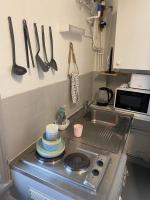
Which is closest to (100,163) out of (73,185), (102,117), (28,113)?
(73,185)

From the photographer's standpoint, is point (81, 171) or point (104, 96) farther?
point (104, 96)

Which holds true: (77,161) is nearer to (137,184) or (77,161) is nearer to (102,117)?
(102,117)

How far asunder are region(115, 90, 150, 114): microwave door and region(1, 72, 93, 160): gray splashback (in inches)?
27.6

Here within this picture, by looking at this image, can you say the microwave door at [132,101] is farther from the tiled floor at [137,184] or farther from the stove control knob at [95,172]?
the stove control knob at [95,172]

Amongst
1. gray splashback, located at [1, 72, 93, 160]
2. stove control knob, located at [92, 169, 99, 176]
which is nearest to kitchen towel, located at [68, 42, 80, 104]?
gray splashback, located at [1, 72, 93, 160]

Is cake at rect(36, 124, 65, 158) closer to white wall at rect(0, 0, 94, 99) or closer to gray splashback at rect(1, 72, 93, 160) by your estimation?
gray splashback at rect(1, 72, 93, 160)

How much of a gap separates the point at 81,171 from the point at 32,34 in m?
0.88

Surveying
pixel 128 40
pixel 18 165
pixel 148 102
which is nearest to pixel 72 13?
pixel 128 40

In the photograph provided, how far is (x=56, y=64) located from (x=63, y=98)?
343 mm

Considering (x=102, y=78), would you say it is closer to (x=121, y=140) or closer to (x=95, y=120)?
(x=95, y=120)

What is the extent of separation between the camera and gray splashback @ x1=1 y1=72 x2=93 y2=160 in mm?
890

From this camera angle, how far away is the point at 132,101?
5.78 ft

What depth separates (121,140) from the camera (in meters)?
1.26

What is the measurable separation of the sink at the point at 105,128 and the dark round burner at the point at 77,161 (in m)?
0.22
